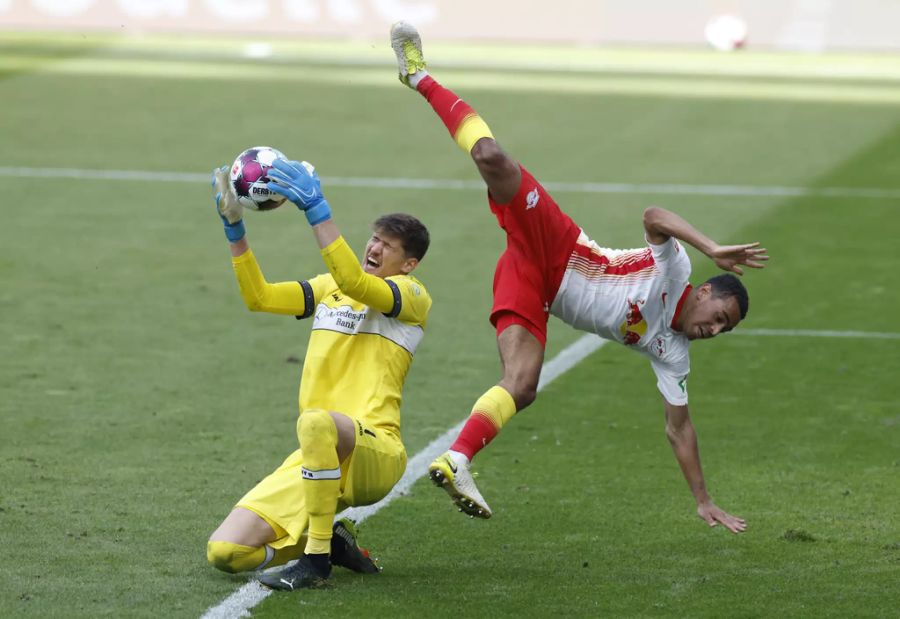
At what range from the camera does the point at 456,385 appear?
32.7 ft

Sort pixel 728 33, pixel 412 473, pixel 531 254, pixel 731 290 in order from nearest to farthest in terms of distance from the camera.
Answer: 1. pixel 731 290
2. pixel 531 254
3. pixel 412 473
4. pixel 728 33

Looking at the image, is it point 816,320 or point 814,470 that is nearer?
point 814,470

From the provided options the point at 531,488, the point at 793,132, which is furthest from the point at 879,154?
the point at 531,488

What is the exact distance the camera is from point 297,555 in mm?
6551

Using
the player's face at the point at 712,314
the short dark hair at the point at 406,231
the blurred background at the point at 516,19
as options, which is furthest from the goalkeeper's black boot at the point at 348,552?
the blurred background at the point at 516,19

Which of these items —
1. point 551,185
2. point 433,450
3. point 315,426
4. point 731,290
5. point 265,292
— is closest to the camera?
point 315,426

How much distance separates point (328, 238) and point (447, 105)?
4.75ft

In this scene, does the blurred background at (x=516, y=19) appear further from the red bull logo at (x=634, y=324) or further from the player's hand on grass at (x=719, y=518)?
the player's hand on grass at (x=719, y=518)

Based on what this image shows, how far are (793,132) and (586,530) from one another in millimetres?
13988

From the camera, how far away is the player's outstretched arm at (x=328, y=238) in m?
6.25

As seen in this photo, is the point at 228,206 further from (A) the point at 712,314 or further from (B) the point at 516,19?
(B) the point at 516,19

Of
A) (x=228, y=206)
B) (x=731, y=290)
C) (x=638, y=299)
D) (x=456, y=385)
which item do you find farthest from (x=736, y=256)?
(x=456, y=385)

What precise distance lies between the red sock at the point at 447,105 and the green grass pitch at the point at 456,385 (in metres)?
1.80

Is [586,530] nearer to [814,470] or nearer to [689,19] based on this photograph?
[814,470]
